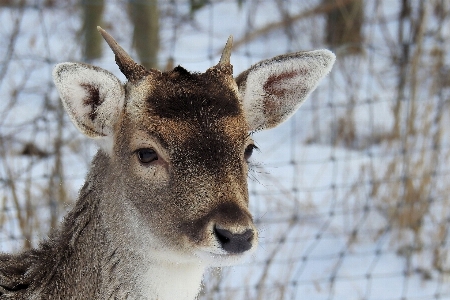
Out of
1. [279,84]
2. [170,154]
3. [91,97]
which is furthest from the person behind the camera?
[279,84]

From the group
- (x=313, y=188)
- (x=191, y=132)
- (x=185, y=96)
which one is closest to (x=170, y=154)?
(x=191, y=132)

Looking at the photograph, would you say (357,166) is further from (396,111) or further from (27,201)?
(27,201)

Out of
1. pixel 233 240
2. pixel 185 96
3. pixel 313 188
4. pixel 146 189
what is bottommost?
pixel 313 188

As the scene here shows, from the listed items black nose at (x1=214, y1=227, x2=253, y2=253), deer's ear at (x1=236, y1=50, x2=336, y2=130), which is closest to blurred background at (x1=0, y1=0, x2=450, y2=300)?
deer's ear at (x1=236, y1=50, x2=336, y2=130)

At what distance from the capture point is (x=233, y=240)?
7.27 ft

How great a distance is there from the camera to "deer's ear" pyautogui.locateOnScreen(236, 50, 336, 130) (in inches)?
108

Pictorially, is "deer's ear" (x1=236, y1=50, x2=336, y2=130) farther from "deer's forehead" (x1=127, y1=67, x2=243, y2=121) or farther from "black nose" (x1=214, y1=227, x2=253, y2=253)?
"black nose" (x1=214, y1=227, x2=253, y2=253)

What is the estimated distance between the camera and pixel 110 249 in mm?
2516

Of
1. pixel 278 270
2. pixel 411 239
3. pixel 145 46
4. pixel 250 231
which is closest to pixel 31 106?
pixel 145 46

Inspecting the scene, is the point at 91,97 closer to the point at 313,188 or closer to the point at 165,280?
the point at 165,280

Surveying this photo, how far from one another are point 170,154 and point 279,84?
68 centimetres

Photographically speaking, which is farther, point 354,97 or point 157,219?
point 354,97

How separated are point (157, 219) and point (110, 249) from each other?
0.75 ft

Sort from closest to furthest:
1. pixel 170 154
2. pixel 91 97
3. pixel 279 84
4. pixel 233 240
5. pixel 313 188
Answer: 1. pixel 233 240
2. pixel 170 154
3. pixel 91 97
4. pixel 279 84
5. pixel 313 188
